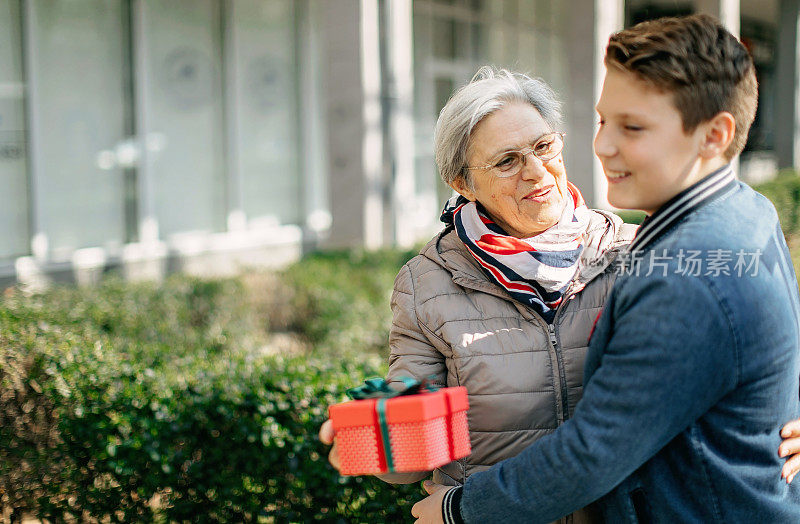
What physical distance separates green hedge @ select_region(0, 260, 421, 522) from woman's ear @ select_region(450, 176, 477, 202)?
1222mm

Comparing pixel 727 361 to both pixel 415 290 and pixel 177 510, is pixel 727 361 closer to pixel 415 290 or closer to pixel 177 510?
pixel 415 290

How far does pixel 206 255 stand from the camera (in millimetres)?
9992

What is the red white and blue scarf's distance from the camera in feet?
6.83

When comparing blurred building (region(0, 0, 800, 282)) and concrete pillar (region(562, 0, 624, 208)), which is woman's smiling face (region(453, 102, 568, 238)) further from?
concrete pillar (region(562, 0, 624, 208))

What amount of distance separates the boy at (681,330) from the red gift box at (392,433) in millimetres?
145

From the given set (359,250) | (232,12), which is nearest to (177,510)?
(359,250)

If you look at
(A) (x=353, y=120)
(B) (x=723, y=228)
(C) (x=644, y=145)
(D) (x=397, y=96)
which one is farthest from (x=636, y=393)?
(D) (x=397, y=96)

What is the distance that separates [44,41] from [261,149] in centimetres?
329

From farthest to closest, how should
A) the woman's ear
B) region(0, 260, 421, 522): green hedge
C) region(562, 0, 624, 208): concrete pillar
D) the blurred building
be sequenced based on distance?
region(562, 0, 624, 208): concrete pillar < the blurred building < region(0, 260, 421, 522): green hedge < the woman's ear

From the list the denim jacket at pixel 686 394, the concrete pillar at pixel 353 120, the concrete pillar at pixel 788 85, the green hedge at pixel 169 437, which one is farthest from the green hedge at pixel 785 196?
the concrete pillar at pixel 788 85

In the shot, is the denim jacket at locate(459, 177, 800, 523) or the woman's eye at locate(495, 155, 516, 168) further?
the woman's eye at locate(495, 155, 516, 168)

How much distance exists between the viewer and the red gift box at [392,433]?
1708mm

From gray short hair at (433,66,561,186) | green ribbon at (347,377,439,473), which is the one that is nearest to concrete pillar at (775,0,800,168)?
gray short hair at (433,66,561,186)

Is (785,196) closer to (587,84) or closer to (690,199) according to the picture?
(587,84)
